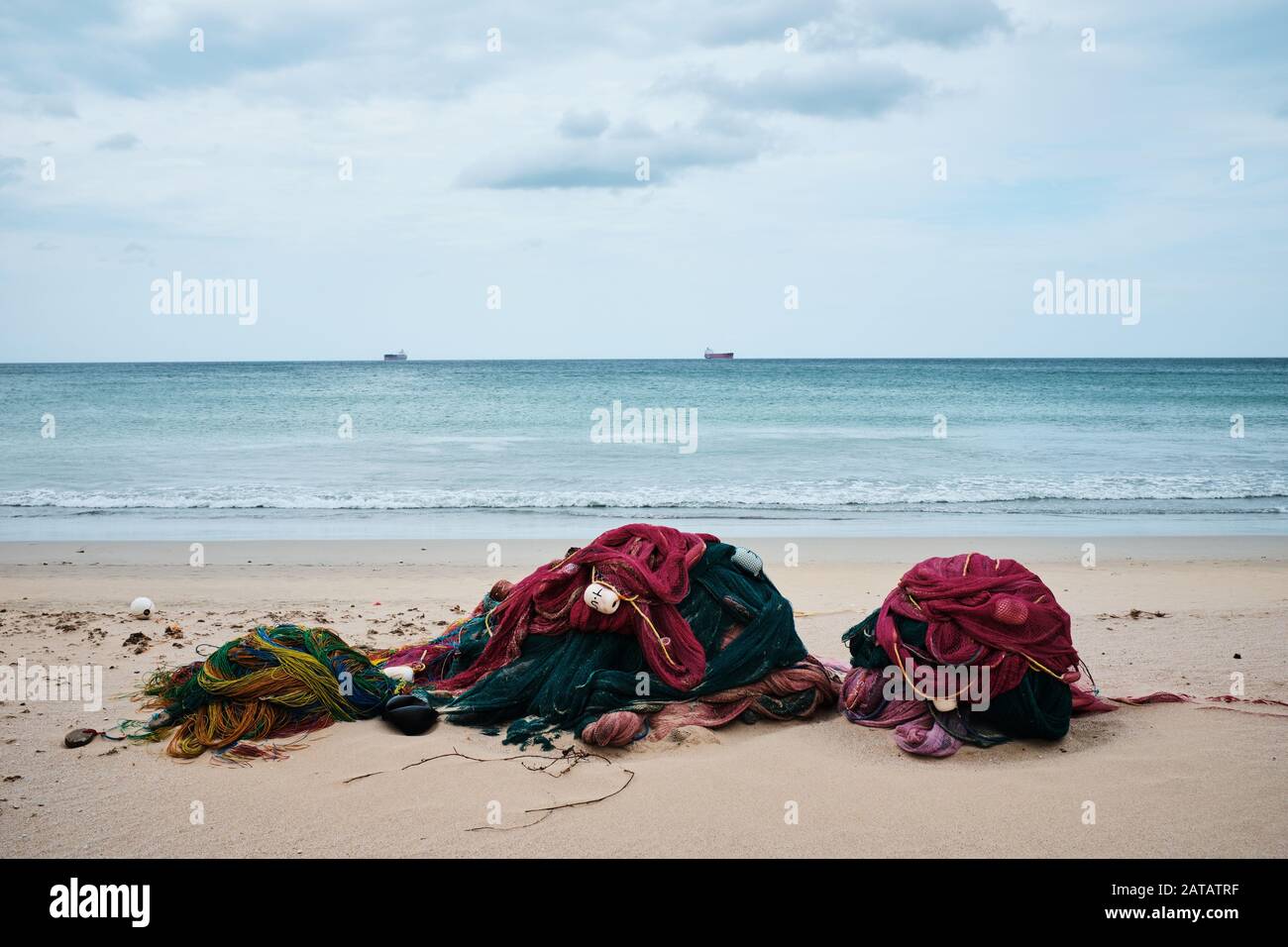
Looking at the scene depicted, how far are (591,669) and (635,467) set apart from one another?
1573 cm

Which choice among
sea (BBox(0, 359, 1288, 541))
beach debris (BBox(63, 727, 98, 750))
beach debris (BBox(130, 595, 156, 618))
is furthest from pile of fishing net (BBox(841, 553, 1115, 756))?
sea (BBox(0, 359, 1288, 541))

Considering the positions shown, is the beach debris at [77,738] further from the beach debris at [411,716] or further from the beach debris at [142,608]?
the beach debris at [142,608]

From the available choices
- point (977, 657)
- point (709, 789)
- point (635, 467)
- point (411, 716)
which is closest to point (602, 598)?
point (709, 789)

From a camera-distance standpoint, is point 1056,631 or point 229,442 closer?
point 1056,631

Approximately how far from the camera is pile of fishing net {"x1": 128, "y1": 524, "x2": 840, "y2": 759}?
4.96m

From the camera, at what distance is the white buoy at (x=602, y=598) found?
489 cm

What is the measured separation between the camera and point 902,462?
22000 millimetres

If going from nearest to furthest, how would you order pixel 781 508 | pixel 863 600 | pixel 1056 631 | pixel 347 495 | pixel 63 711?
1. pixel 1056 631
2. pixel 63 711
3. pixel 863 600
4. pixel 781 508
5. pixel 347 495

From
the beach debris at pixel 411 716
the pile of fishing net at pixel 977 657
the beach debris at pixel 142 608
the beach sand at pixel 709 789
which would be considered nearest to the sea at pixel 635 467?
the beach debris at pixel 142 608

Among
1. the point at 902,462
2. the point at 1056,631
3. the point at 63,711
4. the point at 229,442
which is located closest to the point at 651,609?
the point at 1056,631

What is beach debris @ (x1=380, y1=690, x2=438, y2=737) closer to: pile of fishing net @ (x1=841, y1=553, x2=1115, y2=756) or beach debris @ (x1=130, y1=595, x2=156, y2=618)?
pile of fishing net @ (x1=841, y1=553, x2=1115, y2=756)

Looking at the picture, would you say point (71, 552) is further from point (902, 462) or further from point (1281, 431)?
point (1281, 431)

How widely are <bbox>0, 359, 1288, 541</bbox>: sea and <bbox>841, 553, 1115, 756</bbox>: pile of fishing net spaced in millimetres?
8357

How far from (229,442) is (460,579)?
19.4 meters
